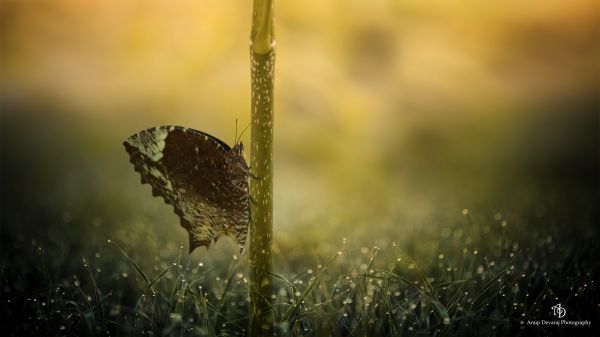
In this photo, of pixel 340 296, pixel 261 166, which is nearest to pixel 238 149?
pixel 261 166

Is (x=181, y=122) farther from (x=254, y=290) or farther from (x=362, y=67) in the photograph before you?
(x=254, y=290)

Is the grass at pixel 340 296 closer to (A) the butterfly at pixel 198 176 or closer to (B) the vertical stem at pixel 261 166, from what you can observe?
(B) the vertical stem at pixel 261 166

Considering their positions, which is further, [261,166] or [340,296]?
[340,296]
